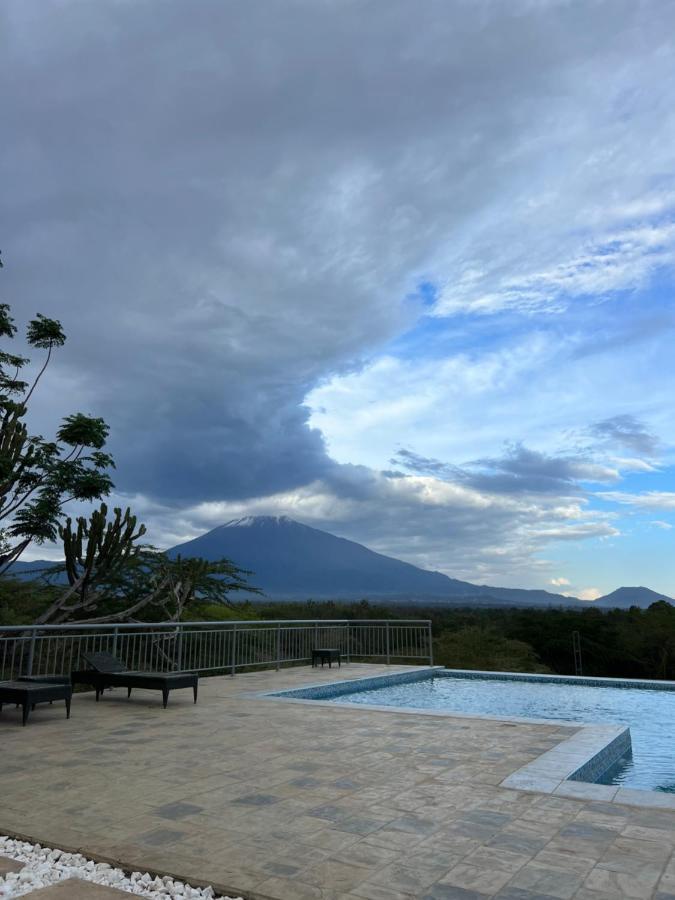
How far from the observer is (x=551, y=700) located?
10492 millimetres

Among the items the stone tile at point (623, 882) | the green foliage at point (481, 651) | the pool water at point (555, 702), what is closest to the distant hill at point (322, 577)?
the green foliage at point (481, 651)

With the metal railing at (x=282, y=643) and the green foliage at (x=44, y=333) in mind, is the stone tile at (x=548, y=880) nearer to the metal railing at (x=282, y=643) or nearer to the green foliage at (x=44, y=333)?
the metal railing at (x=282, y=643)

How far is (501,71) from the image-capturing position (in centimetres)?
933

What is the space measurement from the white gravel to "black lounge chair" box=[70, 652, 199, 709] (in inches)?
190

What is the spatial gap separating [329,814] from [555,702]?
25.4ft

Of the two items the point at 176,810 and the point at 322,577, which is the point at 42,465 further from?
the point at 322,577

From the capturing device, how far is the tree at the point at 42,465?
15.6 m

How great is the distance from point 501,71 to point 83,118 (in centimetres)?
723

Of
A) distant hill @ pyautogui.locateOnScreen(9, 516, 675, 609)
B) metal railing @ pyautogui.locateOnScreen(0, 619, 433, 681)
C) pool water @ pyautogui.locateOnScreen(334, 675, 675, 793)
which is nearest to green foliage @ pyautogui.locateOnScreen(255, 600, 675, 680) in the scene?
metal railing @ pyautogui.locateOnScreen(0, 619, 433, 681)

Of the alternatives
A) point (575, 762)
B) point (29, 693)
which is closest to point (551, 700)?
point (575, 762)

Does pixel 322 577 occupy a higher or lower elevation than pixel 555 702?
higher

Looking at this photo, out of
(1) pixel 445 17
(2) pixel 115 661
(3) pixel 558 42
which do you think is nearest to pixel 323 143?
(1) pixel 445 17

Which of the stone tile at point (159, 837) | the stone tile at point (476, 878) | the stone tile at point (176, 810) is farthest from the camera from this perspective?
the stone tile at point (176, 810)

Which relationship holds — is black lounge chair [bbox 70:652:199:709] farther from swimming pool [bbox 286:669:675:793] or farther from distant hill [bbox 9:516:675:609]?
distant hill [bbox 9:516:675:609]
